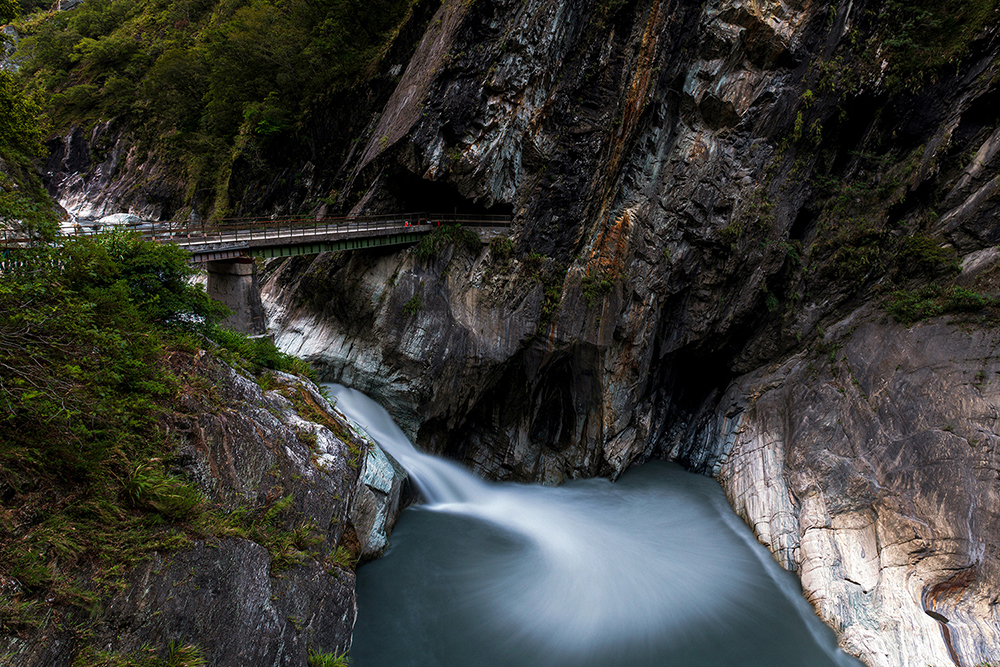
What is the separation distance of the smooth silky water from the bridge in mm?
4356

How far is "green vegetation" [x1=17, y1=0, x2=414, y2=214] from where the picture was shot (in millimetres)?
21516

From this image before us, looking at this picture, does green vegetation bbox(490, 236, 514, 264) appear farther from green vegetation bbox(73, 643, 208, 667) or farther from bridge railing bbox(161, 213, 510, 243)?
green vegetation bbox(73, 643, 208, 667)

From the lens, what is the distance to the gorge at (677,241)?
1435cm

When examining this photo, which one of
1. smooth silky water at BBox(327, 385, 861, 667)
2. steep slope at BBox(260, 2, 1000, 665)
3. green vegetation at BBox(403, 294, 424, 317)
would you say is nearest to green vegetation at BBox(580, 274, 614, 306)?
steep slope at BBox(260, 2, 1000, 665)

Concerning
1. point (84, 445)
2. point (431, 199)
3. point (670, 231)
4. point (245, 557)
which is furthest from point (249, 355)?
point (670, 231)

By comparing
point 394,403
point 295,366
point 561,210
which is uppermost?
point 561,210

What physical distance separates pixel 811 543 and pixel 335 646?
12923 millimetres

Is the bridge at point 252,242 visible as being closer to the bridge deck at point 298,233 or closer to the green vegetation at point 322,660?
the bridge deck at point 298,233

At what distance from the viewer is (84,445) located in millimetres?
5395

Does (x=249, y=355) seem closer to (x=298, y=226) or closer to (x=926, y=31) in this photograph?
(x=298, y=226)

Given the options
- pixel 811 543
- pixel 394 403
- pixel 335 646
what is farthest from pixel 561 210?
pixel 335 646

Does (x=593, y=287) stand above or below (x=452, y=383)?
above

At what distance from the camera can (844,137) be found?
17578 mm

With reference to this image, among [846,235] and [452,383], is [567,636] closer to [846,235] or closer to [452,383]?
[452,383]
